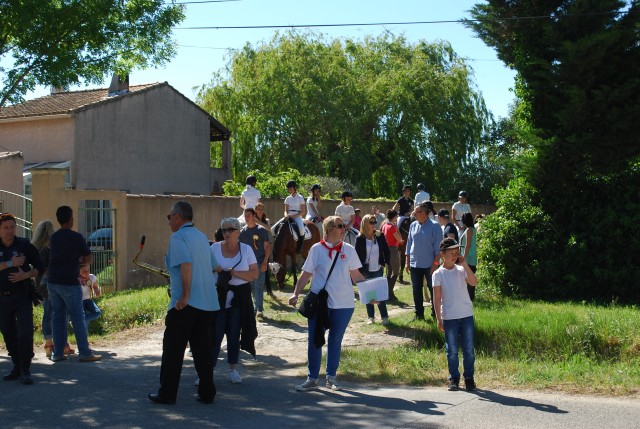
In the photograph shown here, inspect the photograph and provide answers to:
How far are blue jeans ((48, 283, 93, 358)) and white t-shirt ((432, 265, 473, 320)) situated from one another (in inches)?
191

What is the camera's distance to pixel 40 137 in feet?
106

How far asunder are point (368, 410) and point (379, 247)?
6356 mm

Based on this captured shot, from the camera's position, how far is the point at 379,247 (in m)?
14.4

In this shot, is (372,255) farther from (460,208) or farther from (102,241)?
(102,241)

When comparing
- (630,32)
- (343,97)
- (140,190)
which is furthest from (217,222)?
(343,97)

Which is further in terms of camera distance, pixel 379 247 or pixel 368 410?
pixel 379 247

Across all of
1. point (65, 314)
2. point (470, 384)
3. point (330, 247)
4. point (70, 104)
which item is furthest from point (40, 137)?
point (470, 384)

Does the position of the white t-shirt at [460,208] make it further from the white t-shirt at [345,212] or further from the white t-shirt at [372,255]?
the white t-shirt at [372,255]

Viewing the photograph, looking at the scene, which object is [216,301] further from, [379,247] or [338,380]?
[379,247]

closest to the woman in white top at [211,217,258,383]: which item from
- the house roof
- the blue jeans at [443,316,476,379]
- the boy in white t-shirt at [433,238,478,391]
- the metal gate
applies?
the boy in white t-shirt at [433,238,478,391]

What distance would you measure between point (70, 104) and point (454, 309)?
27912mm

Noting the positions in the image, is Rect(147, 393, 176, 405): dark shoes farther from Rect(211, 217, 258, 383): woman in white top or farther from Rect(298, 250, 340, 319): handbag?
Rect(298, 250, 340, 319): handbag

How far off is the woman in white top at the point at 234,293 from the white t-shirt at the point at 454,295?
220cm

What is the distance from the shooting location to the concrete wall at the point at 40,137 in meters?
31.7
